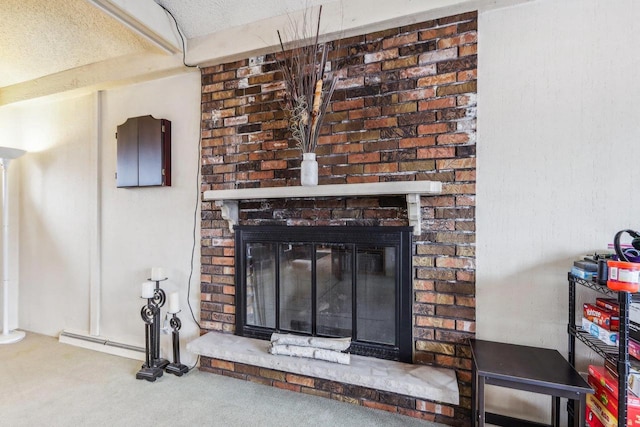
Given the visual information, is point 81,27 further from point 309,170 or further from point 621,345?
point 621,345

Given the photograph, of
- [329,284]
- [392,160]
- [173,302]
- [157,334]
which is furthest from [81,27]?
[329,284]

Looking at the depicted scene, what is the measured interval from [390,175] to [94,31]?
8.15 ft

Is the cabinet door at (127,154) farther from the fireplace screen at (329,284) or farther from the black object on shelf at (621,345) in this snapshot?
the black object on shelf at (621,345)

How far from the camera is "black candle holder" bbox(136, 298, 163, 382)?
224cm

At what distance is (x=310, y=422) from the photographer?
179 centimetres

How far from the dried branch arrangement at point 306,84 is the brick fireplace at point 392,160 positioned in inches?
4.0

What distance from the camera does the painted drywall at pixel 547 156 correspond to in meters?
1.58

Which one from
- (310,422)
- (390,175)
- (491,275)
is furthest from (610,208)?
(310,422)

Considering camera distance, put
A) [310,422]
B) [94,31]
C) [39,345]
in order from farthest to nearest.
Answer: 1. [39,345]
2. [94,31]
3. [310,422]

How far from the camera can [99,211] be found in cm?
288

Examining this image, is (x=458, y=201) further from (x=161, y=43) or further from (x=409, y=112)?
(x=161, y=43)

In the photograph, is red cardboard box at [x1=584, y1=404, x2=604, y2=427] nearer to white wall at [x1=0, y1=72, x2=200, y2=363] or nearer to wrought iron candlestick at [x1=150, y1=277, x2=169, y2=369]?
white wall at [x1=0, y1=72, x2=200, y2=363]

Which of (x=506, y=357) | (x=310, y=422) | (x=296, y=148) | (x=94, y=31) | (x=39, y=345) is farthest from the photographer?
(x=39, y=345)

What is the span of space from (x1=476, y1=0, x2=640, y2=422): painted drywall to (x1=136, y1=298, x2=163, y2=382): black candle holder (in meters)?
2.22
